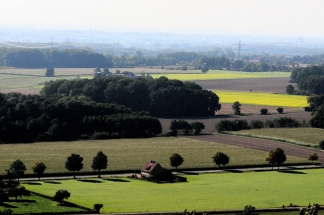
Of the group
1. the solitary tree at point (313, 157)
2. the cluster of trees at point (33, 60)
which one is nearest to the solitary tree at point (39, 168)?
the solitary tree at point (313, 157)

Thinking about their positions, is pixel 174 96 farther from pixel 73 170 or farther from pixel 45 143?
pixel 73 170

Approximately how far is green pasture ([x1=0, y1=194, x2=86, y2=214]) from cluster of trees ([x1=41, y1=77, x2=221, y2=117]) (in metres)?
55.6

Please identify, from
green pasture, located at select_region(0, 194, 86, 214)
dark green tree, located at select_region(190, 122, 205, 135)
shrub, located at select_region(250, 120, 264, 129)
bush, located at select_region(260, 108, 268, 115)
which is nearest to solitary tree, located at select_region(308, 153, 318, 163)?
dark green tree, located at select_region(190, 122, 205, 135)

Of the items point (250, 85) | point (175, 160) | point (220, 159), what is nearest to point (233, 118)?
point (220, 159)

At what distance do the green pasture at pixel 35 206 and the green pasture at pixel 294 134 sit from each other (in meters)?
36.0

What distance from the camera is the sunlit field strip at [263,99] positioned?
373 feet

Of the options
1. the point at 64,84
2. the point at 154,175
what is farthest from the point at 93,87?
the point at 154,175

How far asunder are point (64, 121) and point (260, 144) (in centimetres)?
2243

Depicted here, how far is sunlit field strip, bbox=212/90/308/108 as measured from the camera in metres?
114

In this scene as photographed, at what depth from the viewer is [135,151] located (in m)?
70.1

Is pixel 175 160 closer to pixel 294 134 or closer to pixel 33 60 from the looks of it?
pixel 294 134

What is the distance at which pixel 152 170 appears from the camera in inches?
2292

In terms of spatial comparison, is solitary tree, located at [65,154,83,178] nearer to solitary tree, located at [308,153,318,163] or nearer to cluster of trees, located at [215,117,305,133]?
solitary tree, located at [308,153,318,163]

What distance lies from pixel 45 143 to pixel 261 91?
2584 inches
